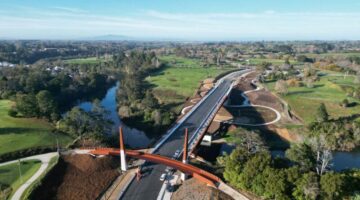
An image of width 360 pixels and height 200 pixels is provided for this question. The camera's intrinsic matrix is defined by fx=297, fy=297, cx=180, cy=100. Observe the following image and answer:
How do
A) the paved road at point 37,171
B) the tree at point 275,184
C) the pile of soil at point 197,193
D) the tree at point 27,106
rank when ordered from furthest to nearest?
the tree at point 27,106 → the pile of soil at point 197,193 → the paved road at point 37,171 → the tree at point 275,184

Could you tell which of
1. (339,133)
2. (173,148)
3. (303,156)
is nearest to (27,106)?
(173,148)

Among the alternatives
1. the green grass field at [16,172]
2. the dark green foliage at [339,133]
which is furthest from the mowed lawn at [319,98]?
the green grass field at [16,172]

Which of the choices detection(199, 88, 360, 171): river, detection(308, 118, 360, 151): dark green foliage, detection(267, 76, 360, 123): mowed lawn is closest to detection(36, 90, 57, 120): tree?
detection(199, 88, 360, 171): river

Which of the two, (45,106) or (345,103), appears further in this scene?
(345,103)

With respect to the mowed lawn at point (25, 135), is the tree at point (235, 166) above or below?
above

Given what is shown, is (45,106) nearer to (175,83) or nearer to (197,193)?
(197,193)

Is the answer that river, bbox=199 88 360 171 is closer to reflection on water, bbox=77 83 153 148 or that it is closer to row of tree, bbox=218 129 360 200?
reflection on water, bbox=77 83 153 148

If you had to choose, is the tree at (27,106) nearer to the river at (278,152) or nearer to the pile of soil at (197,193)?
the river at (278,152)

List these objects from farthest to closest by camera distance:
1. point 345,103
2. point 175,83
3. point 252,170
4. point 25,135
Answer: point 175,83 → point 345,103 → point 25,135 → point 252,170
